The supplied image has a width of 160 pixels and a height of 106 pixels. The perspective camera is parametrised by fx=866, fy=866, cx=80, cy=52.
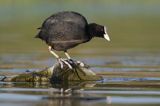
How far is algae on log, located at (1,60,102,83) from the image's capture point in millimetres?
18344

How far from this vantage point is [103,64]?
22438 mm

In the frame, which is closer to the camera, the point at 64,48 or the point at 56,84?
the point at 56,84

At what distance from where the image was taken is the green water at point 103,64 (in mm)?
15469

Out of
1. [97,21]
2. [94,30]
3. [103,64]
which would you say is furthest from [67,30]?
[97,21]

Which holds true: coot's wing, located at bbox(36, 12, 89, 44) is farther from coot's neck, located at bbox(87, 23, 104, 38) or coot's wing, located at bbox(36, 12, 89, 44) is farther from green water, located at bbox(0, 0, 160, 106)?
green water, located at bbox(0, 0, 160, 106)

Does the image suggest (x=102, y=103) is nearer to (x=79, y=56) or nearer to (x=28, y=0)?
(x=79, y=56)

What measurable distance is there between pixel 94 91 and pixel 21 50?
10.7 meters

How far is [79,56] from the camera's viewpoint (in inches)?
992

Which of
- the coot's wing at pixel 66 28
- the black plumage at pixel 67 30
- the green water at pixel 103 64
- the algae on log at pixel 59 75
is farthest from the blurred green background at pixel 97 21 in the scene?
the algae on log at pixel 59 75

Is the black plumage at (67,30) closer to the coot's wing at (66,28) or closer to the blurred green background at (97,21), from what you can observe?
the coot's wing at (66,28)

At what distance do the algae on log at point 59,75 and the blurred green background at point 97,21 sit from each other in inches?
306

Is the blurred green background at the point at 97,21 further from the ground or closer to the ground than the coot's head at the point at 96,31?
further from the ground

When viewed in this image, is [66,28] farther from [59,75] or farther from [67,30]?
[59,75]

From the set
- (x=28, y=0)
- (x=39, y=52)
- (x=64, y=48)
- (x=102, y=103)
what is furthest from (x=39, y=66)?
(x=28, y=0)
